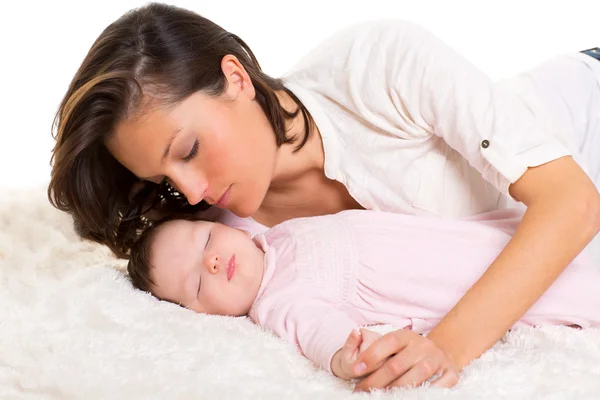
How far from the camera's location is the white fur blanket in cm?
118

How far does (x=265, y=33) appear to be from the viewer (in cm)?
325

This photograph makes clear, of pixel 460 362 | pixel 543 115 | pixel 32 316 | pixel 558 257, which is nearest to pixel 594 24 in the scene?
pixel 543 115

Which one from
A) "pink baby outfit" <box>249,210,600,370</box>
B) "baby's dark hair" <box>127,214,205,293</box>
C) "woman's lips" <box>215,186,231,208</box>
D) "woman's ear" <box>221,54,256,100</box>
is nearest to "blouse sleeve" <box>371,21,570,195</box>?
"pink baby outfit" <box>249,210,600,370</box>

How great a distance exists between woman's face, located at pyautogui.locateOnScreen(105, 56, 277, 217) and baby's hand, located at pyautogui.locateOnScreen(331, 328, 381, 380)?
498 mm

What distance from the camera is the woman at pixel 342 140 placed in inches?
56.2

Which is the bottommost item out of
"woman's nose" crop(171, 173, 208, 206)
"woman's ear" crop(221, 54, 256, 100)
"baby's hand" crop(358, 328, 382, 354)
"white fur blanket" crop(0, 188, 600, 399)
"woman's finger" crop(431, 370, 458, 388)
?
"white fur blanket" crop(0, 188, 600, 399)

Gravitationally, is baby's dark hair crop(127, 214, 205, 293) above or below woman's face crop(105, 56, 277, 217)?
below

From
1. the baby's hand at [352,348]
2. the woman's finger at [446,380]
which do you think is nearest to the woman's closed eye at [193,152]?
the baby's hand at [352,348]

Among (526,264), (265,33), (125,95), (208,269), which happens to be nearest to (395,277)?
(526,264)

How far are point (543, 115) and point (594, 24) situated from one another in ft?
5.91

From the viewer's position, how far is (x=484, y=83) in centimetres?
158

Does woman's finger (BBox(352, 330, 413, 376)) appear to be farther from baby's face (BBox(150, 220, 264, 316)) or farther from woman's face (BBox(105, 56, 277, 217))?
woman's face (BBox(105, 56, 277, 217))

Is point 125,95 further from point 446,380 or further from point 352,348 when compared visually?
point 446,380

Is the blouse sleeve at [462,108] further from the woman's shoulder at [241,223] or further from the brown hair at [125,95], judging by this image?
the woman's shoulder at [241,223]
